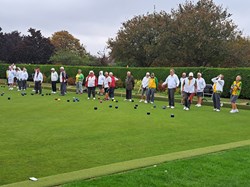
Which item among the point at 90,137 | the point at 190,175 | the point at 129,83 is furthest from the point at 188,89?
the point at 190,175

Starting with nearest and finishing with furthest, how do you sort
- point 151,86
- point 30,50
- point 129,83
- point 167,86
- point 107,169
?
point 107,169 → point 151,86 → point 129,83 → point 167,86 → point 30,50

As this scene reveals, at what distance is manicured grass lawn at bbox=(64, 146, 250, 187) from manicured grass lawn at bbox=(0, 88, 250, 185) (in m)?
1.04

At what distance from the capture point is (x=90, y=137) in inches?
377

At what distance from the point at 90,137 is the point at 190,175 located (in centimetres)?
400

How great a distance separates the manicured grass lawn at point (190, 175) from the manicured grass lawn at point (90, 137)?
3.40ft

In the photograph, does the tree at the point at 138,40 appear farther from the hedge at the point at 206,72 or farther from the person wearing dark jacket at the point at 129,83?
the person wearing dark jacket at the point at 129,83

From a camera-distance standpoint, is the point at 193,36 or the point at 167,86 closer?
the point at 167,86

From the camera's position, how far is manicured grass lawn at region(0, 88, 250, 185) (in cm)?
686

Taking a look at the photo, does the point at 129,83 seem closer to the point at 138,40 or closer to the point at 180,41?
the point at 180,41

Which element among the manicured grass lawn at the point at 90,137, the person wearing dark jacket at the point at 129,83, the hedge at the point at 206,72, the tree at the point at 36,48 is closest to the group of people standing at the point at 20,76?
the hedge at the point at 206,72

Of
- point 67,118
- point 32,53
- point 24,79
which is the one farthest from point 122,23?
point 67,118

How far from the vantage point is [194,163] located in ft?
21.8

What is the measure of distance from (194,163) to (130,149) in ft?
5.92

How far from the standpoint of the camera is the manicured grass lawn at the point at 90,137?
6.86m
